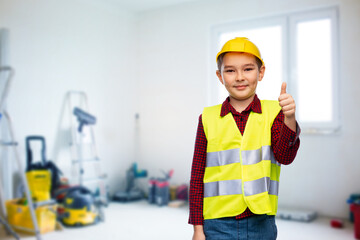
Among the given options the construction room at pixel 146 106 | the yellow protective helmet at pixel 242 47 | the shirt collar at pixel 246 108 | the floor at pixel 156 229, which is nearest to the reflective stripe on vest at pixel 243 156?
the shirt collar at pixel 246 108

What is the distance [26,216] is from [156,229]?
44.9 inches

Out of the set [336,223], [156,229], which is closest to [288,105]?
[156,229]

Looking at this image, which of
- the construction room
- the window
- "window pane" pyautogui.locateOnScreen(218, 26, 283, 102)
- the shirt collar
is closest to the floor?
the construction room

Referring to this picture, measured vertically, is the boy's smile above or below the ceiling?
below

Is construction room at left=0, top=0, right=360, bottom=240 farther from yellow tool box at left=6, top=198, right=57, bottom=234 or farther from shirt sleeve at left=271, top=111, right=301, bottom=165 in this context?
shirt sleeve at left=271, top=111, right=301, bottom=165

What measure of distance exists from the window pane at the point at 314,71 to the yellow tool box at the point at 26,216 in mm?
2686

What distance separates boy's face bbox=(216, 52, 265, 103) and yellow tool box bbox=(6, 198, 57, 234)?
256 cm

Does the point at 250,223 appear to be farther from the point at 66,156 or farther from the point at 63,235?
the point at 66,156

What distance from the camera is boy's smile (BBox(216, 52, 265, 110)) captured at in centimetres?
103

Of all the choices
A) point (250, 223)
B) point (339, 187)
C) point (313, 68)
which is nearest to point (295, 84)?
point (313, 68)

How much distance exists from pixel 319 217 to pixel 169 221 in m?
1.52

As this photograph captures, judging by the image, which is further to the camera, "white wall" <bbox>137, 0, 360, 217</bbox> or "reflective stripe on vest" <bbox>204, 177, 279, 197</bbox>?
"white wall" <bbox>137, 0, 360, 217</bbox>

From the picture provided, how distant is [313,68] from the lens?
365 centimetres

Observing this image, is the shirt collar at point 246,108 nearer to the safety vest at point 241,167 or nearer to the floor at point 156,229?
the safety vest at point 241,167
